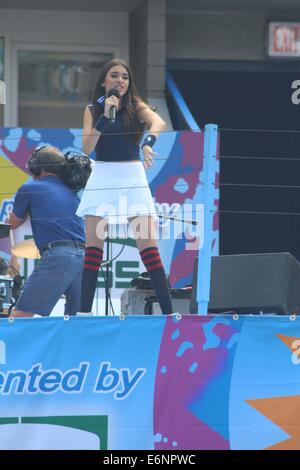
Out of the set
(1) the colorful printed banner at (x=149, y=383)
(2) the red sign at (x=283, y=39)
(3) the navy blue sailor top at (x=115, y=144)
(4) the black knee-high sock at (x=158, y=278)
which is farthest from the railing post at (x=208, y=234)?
(2) the red sign at (x=283, y=39)

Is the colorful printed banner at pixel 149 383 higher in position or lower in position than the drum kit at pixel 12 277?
lower

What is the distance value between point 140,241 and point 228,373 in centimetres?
115

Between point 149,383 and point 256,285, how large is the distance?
1074mm

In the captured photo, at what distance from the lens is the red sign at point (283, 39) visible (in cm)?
1271

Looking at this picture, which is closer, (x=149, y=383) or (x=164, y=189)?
(x=149, y=383)

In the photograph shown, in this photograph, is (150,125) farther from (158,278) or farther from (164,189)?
(164,189)

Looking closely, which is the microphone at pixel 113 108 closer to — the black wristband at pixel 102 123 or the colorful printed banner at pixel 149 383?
the black wristband at pixel 102 123

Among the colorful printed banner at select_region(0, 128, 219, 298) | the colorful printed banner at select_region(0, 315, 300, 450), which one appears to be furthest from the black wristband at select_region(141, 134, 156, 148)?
the colorful printed banner at select_region(0, 128, 219, 298)

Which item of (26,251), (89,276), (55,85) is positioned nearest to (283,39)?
(55,85)

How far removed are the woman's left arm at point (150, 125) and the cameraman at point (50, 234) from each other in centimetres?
72

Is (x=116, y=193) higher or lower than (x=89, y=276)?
higher

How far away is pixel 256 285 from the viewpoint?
21.4 ft

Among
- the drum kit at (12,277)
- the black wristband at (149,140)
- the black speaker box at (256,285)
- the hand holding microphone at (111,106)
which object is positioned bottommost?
the black speaker box at (256,285)
